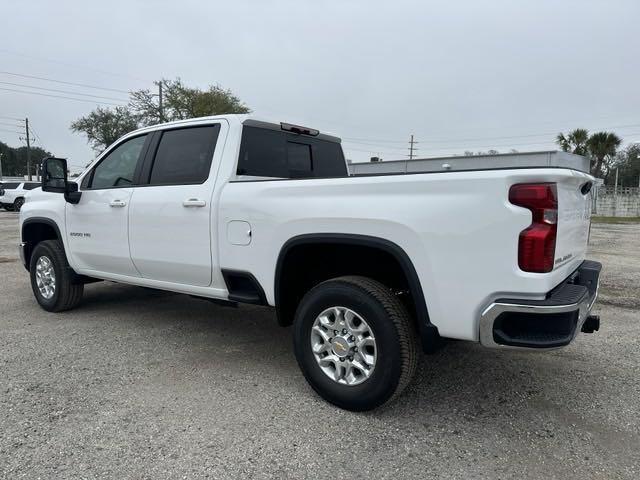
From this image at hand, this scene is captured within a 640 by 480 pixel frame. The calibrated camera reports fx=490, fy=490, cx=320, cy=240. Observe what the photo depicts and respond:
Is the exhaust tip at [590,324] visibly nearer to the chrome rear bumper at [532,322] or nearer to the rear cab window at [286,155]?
the chrome rear bumper at [532,322]

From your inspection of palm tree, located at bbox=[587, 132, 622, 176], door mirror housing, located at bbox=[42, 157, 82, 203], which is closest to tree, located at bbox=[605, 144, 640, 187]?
palm tree, located at bbox=[587, 132, 622, 176]

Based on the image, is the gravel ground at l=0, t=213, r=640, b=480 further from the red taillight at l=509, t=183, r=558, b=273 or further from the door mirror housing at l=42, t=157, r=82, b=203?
the door mirror housing at l=42, t=157, r=82, b=203

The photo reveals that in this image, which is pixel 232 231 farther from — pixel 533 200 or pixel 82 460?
pixel 533 200

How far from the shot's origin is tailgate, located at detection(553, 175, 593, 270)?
8.57ft

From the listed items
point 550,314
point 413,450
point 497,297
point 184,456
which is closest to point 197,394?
point 184,456

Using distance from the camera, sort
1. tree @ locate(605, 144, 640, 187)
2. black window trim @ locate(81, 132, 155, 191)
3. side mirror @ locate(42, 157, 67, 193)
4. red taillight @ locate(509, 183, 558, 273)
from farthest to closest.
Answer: tree @ locate(605, 144, 640, 187) → side mirror @ locate(42, 157, 67, 193) → black window trim @ locate(81, 132, 155, 191) → red taillight @ locate(509, 183, 558, 273)

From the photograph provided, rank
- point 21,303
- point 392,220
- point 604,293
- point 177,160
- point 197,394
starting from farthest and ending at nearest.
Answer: point 604,293, point 21,303, point 177,160, point 197,394, point 392,220

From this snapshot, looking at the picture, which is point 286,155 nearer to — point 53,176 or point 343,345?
point 343,345

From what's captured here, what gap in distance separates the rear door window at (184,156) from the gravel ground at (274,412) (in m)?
1.49

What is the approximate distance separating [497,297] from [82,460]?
232 centimetres

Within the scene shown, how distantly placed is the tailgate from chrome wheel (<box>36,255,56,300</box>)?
16.3 feet

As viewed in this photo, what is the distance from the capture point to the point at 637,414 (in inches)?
123

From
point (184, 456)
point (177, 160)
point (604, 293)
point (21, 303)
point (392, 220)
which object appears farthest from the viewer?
point (604, 293)

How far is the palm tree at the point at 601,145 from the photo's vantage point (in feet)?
123
